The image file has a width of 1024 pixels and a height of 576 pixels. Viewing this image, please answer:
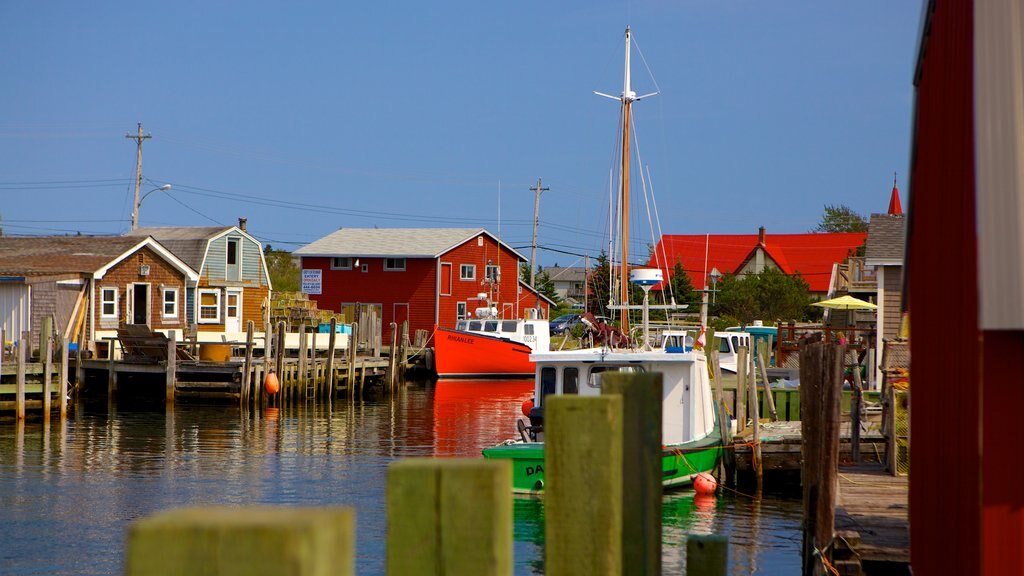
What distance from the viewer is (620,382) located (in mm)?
3660

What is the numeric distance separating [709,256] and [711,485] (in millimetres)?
62784

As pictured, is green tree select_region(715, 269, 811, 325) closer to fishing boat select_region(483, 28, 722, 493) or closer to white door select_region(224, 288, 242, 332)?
white door select_region(224, 288, 242, 332)

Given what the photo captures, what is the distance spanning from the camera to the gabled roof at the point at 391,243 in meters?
61.4

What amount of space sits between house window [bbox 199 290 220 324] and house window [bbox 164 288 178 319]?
1.54m

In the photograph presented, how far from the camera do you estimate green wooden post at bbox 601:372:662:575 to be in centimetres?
370

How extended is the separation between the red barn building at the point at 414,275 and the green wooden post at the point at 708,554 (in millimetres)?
55109

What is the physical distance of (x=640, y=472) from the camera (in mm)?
3736

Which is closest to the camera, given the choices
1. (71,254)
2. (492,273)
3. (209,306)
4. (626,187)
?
(626,187)

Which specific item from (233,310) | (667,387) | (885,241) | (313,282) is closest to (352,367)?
(233,310)

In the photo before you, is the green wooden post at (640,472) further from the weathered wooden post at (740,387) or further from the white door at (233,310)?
the white door at (233,310)

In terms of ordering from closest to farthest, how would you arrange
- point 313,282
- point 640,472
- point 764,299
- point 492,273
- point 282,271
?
point 640,472
point 764,299
point 313,282
point 492,273
point 282,271

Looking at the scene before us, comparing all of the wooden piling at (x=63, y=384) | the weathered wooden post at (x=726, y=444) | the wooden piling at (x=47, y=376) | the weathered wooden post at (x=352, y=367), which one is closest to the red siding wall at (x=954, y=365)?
the weathered wooden post at (x=726, y=444)

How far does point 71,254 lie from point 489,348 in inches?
758

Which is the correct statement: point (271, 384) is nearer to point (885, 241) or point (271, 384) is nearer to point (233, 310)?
point (233, 310)
